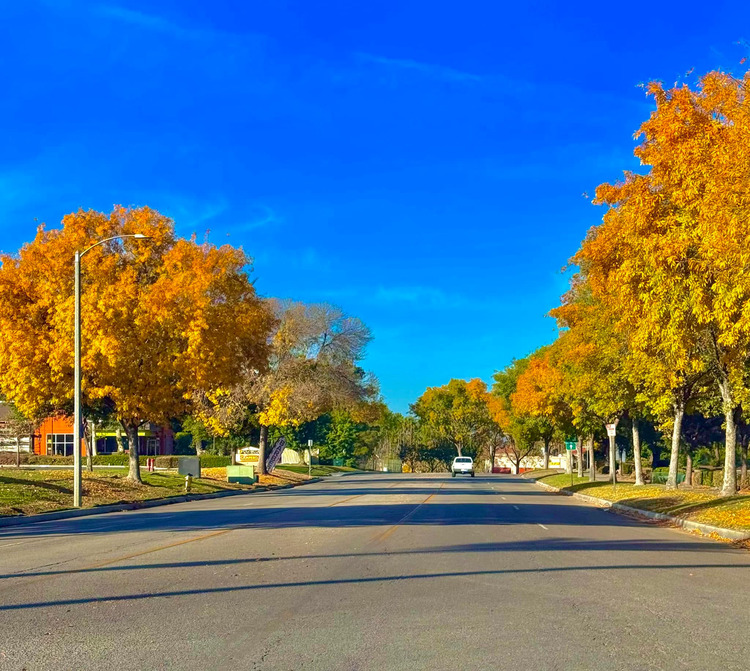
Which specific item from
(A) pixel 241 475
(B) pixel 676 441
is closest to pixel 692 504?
(B) pixel 676 441

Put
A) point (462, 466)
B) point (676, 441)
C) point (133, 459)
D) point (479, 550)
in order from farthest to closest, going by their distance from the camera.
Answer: point (462, 466) < point (133, 459) < point (676, 441) < point (479, 550)

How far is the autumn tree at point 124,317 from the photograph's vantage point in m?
30.7

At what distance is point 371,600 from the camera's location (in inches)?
372

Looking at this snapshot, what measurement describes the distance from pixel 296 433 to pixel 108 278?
158ft

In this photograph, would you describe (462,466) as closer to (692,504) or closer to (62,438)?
(62,438)

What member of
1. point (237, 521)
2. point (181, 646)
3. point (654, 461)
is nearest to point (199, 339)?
point (237, 521)

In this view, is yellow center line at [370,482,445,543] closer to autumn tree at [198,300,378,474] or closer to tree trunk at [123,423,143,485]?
tree trunk at [123,423,143,485]

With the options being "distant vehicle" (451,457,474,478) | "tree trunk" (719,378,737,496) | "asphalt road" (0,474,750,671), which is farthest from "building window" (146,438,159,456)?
"asphalt road" (0,474,750,671)

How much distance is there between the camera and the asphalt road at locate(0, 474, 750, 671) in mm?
6938

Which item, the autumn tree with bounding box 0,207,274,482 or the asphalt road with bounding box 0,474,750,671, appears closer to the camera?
the asphalt road with bounding box 0,474,750,671

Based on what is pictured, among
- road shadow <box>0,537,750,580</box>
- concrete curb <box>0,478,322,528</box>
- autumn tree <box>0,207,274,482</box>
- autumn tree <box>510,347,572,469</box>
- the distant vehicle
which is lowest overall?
the distant vehicle

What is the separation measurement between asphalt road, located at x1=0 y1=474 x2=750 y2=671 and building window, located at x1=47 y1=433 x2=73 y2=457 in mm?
64866

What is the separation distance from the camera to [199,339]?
31266 mm

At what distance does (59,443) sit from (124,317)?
5415 centimetres
